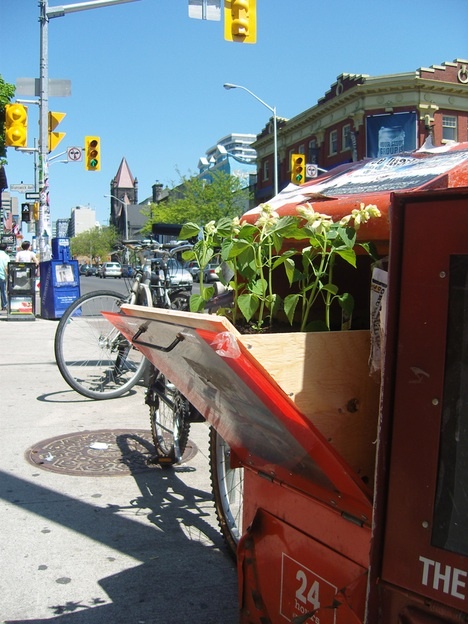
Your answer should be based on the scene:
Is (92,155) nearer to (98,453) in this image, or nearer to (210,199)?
(98,453)

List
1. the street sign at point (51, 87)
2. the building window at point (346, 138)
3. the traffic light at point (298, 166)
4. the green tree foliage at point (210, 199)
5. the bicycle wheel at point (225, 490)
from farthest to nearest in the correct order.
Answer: the green tree foliage at point (210, 199) → the building window at point (346, 138) → the traffic light at point (298, 166) → the street sign at point (51, 87) → the bicycle wheel at point (225, 490)

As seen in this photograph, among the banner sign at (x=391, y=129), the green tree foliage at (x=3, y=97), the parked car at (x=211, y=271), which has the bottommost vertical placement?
the parked car at (x=211, y=271)

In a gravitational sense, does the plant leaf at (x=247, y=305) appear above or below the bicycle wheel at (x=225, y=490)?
above

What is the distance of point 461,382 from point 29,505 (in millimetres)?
3059

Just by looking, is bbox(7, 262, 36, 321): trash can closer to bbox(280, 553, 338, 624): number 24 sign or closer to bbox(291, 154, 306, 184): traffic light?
bbox(280, 553, 338, 624): number 24 sign

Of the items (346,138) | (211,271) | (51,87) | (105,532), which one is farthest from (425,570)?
(346,138)

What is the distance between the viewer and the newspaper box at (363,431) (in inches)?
56.1

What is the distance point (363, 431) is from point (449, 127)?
136 feet

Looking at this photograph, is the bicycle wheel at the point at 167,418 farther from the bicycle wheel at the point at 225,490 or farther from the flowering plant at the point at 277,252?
the flowering plant at the point at 277,252

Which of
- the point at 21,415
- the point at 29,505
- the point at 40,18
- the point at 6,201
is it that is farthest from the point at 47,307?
the point at 6,201

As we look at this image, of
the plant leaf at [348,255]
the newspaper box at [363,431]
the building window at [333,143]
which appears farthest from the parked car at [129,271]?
the building window at [333,143]

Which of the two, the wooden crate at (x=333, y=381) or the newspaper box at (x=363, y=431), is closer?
the newspaper box at (x=363, y=431)

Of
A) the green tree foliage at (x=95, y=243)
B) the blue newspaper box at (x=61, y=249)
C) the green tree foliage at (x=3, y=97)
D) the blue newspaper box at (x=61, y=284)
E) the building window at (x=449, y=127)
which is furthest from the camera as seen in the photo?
the green tree foliage at (x=95, y=243)

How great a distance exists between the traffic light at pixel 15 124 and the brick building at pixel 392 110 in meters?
23.2
